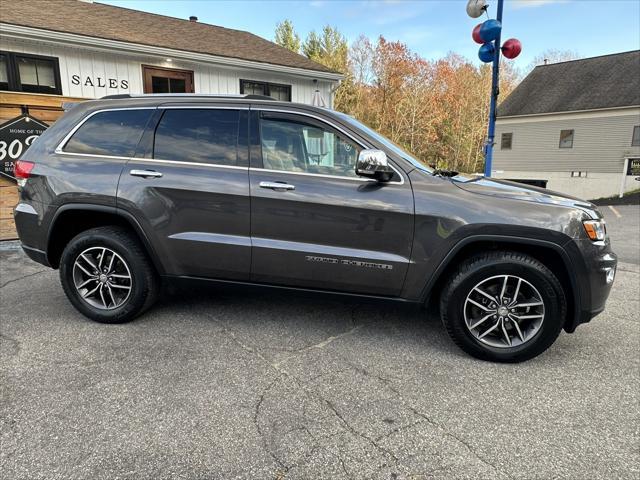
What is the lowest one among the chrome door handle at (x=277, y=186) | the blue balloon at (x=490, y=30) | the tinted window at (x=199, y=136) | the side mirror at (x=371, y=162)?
the chrome door handle at (x=277, y=186)

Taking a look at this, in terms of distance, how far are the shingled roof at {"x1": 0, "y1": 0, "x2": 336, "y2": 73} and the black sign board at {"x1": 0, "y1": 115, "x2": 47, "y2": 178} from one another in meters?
1.49

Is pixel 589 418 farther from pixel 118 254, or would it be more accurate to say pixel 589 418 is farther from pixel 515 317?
pixel 118 254

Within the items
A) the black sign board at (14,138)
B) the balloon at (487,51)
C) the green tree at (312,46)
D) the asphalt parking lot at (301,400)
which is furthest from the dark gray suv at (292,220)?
the green tree at (312,46)

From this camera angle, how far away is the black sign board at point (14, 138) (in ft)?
22.0

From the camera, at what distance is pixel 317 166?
3.15 m

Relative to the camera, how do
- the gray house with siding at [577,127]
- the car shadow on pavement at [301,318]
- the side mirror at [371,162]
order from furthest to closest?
1. the gray house with siding at [577,127]
2. the car shadow on pavement at [301,318]
3. the side mirror at [371,162]

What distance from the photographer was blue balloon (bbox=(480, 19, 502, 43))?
284 inches

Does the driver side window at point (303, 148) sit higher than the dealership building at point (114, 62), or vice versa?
the dealership building at point (114, 62)

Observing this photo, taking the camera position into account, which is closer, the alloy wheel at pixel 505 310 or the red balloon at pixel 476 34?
the alloy wheel at pixel 505 310

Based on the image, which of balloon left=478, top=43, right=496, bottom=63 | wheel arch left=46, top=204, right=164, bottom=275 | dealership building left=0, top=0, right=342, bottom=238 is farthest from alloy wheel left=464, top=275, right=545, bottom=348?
dealership building left=0, top=0, right=342, bottom=238

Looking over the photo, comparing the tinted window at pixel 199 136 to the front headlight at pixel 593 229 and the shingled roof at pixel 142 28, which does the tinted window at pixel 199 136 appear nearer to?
the front headlight at pixel 593 229

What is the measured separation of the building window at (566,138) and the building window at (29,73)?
24601mm

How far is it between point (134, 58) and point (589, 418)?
874 centimetres

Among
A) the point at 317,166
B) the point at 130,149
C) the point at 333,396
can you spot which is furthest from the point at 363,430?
the point at 130,149
